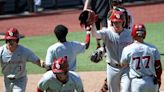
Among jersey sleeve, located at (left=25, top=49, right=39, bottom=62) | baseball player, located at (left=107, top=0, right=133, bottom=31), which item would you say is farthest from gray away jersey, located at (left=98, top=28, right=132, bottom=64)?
jersey sleeve, located at (left=25, top=49, right=39, bottom=62)

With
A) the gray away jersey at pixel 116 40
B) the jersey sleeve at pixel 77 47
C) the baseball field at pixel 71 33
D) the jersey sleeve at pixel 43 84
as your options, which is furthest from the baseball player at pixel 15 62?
the baseball field at pixel 71 33

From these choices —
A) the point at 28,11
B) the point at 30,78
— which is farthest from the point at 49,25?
the point at 30,78

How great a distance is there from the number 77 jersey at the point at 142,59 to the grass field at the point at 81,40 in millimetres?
5451

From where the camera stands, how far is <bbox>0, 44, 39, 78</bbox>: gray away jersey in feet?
30.0

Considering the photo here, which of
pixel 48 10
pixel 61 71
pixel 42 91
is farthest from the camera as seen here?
pixel 48 10

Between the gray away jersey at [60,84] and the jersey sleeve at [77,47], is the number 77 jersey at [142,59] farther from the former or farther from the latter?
the gray away jersey at [60,84]

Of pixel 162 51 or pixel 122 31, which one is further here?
pixel 162 51

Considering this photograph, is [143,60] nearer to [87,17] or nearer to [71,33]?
[87,17]

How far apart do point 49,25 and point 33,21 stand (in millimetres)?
1868

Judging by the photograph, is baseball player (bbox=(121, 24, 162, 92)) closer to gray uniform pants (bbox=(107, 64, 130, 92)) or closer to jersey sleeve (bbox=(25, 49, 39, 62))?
gray uniform pants (bbox=(107, 64, 130, 92))

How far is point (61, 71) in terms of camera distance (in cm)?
694

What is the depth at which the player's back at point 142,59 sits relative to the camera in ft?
27.2

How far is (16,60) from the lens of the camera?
9.15 metres

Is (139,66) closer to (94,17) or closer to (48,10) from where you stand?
(94,17)
